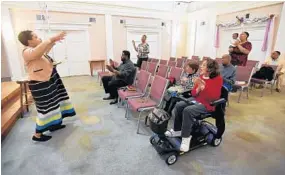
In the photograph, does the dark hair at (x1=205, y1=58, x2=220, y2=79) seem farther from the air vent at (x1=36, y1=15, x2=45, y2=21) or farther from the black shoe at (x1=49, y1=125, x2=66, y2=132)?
the air vent at (x1=36, y1=15, x2=45, y2=21)

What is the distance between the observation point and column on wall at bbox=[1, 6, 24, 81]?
507 cm

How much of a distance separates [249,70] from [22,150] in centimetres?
407

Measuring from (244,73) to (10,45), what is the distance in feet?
21.9

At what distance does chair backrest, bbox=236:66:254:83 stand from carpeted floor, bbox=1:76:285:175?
866 millimetres

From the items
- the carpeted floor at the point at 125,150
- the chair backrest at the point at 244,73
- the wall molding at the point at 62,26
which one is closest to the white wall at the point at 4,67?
the wall molding at the point at 62,26

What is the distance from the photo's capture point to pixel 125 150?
195 cm

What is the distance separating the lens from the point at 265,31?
198 inches

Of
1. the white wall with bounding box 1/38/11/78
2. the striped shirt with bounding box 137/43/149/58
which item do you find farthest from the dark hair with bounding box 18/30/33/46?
the white wall with bounding box 1/38/11/78

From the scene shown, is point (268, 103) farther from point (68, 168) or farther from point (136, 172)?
point (68, 168)

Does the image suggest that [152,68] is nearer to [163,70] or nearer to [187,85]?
[163,70]

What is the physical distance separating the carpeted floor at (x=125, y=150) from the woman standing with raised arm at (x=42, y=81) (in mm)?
232

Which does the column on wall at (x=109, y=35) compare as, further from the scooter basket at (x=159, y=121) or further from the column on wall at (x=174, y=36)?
the scooter basket at (x=159, y=121)

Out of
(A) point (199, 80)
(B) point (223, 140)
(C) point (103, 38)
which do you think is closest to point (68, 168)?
(A) point (199, 80)

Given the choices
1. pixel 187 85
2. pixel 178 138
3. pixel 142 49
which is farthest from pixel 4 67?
pixel 178 138
